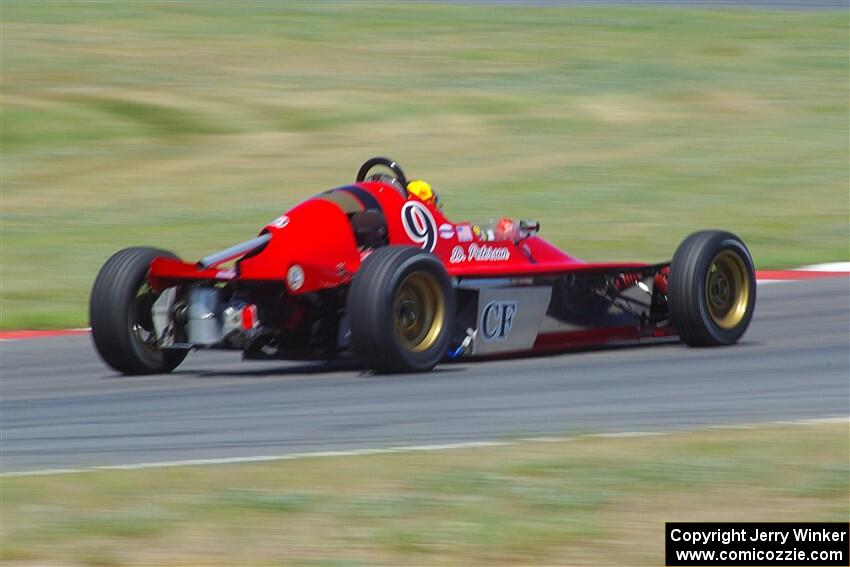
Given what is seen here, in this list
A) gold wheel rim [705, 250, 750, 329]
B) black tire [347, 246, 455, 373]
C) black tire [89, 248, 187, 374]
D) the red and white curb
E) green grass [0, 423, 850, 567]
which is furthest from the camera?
the red and white curb

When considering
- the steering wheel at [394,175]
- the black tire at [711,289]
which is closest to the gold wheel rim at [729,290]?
the black tire at [711,289]

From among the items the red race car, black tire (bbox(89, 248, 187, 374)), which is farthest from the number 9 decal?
black tire (bbox(89, 248, 187, 374))

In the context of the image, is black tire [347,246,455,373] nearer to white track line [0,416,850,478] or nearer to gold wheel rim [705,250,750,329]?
white track line [0,416,850,478]

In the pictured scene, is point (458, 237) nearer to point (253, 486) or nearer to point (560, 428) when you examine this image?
point (560, 428)

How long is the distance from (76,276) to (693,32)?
1664cm

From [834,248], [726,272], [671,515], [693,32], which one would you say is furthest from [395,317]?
[693,32]

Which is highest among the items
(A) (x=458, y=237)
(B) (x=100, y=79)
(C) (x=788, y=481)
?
(B) (x=100, y=79)

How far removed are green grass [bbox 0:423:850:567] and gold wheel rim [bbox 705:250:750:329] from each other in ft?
11.3

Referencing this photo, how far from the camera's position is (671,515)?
5.54m

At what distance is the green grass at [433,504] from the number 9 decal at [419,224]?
120 inches

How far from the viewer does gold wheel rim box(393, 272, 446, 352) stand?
8844 mm

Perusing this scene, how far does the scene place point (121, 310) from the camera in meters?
9.01

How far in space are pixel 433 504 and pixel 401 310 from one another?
10.7ft

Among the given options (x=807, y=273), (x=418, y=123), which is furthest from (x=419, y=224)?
(x=418, y=123)
